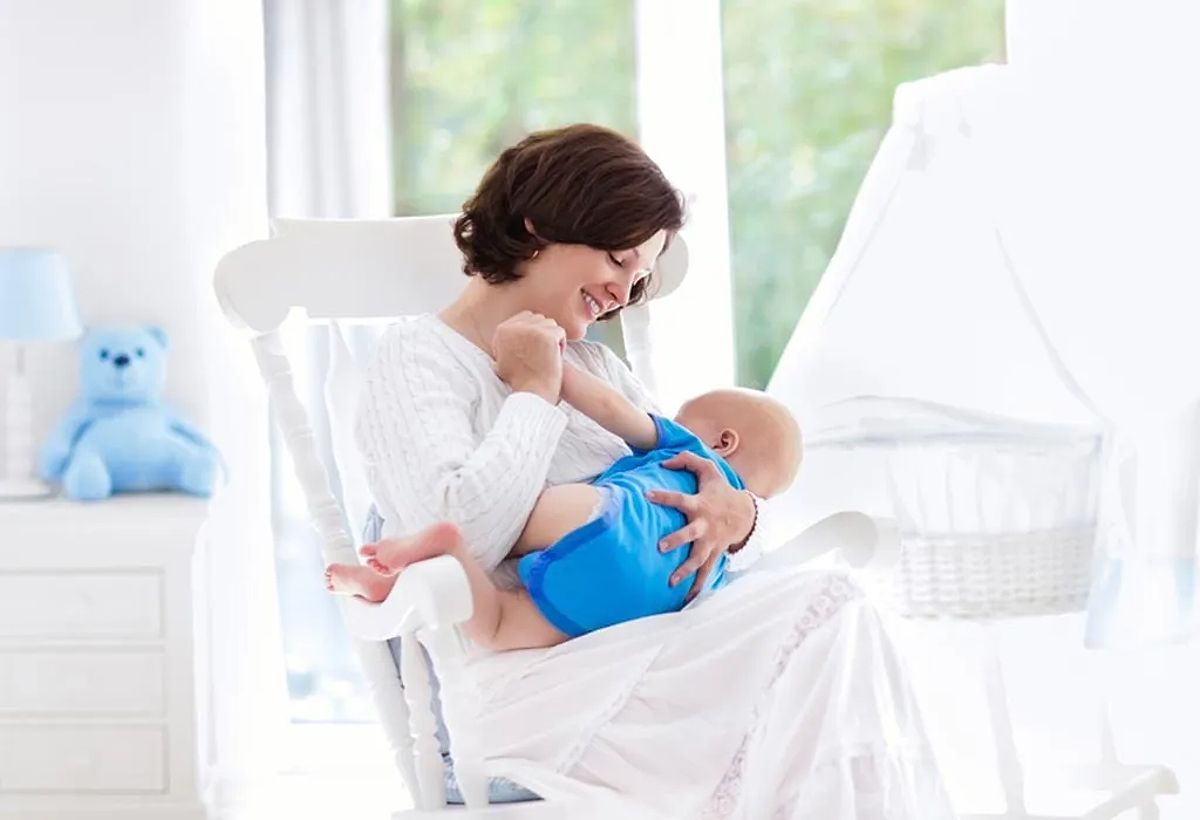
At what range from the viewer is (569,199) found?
67.1 inches

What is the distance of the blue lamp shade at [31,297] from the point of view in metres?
2.82

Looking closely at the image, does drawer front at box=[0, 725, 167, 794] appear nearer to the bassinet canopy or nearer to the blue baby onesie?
the bassinet canopy

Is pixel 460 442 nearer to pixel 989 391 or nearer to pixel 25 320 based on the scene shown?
pixel 989 391

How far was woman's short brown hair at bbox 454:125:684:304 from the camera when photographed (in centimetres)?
171

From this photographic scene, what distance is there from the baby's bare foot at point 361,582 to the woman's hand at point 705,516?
28 centimetres

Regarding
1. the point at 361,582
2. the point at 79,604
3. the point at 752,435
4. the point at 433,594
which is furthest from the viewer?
the point at 79,604

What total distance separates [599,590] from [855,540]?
345mm

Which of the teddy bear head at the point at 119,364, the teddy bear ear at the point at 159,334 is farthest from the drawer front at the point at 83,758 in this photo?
the teddy bear ear at the point at 159,334

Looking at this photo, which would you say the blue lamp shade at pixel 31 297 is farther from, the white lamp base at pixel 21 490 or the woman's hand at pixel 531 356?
the woman's hand at pixel 531 356

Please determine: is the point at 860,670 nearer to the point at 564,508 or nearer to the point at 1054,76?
the point at 564,508

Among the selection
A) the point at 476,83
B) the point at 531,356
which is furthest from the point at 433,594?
the point at 476,83

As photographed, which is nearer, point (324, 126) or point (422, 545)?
point (422, 545)

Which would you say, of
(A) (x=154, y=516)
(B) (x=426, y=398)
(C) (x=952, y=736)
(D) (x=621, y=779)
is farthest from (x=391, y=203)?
(D) (x=621, y=779)

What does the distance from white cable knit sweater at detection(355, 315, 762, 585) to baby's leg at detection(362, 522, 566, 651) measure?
0.05 meters
